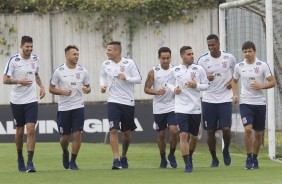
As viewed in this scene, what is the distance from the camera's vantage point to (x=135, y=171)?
20.4m

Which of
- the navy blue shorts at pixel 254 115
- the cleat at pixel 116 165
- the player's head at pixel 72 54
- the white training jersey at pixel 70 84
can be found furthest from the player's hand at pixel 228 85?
the player's head at pixel 72 54

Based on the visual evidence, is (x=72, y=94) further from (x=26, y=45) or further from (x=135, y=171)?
(x=135, y=171)

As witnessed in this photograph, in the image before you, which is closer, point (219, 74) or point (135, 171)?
point (135, 171)

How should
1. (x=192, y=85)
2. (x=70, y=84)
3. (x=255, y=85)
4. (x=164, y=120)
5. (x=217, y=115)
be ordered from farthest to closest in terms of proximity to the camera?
(x=164, y=120), (x=217, y=115), (x=70, y=84), (x=255, y=85), (x=192, y=85)

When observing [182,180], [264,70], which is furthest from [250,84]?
[182,180]

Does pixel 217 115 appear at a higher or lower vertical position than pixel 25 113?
lower

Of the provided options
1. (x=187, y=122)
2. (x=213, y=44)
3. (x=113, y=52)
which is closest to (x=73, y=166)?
(x=113, y=52)

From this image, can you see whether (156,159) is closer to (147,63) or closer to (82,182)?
(82,182)

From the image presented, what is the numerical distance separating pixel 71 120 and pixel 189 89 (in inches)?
106

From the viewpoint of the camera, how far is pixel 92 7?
33.8 meters

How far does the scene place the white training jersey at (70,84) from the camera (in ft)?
69.6

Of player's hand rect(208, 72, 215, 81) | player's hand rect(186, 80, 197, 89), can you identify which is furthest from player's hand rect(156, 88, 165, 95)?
player's hand rect(186, 80, 197, 89)

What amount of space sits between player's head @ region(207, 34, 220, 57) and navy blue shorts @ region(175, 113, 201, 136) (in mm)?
1993

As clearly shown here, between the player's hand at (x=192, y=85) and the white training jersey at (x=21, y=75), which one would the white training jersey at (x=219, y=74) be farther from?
the white training jersey at (x=21, y=75)
